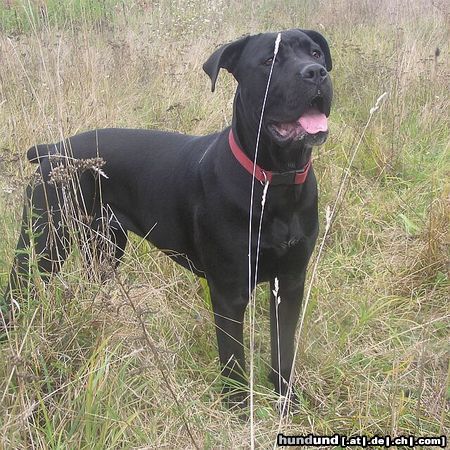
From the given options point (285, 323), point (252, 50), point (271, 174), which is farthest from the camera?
point (285, 323)

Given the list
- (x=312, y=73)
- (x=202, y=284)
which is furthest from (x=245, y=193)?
(x=202, y=284)

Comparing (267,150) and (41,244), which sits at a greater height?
(267,150)

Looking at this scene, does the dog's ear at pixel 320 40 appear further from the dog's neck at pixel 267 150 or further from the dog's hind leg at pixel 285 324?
the dog's hind leg at pixel 285 324

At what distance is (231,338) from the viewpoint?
7.07 feet

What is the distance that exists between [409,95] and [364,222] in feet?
5.17

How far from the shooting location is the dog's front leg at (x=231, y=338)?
6.88ft

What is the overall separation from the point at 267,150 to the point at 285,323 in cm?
67

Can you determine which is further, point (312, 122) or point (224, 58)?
point (224, 58)

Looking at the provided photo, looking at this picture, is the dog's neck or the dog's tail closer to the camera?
the dog's neck

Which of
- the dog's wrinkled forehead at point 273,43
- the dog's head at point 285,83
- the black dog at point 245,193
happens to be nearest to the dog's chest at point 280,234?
the black dog at point 245,193

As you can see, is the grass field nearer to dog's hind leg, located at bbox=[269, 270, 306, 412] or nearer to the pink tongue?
dog's hind leg, located at bbox=[269, 270, 306, 412]

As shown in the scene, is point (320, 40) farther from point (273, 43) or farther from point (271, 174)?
point (271, 174)

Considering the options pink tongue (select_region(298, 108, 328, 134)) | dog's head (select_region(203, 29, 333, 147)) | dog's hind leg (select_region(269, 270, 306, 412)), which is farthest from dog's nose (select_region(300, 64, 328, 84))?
dog's hind leg (select_region(269, 270, 306, 412))

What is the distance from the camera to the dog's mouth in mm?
1896
